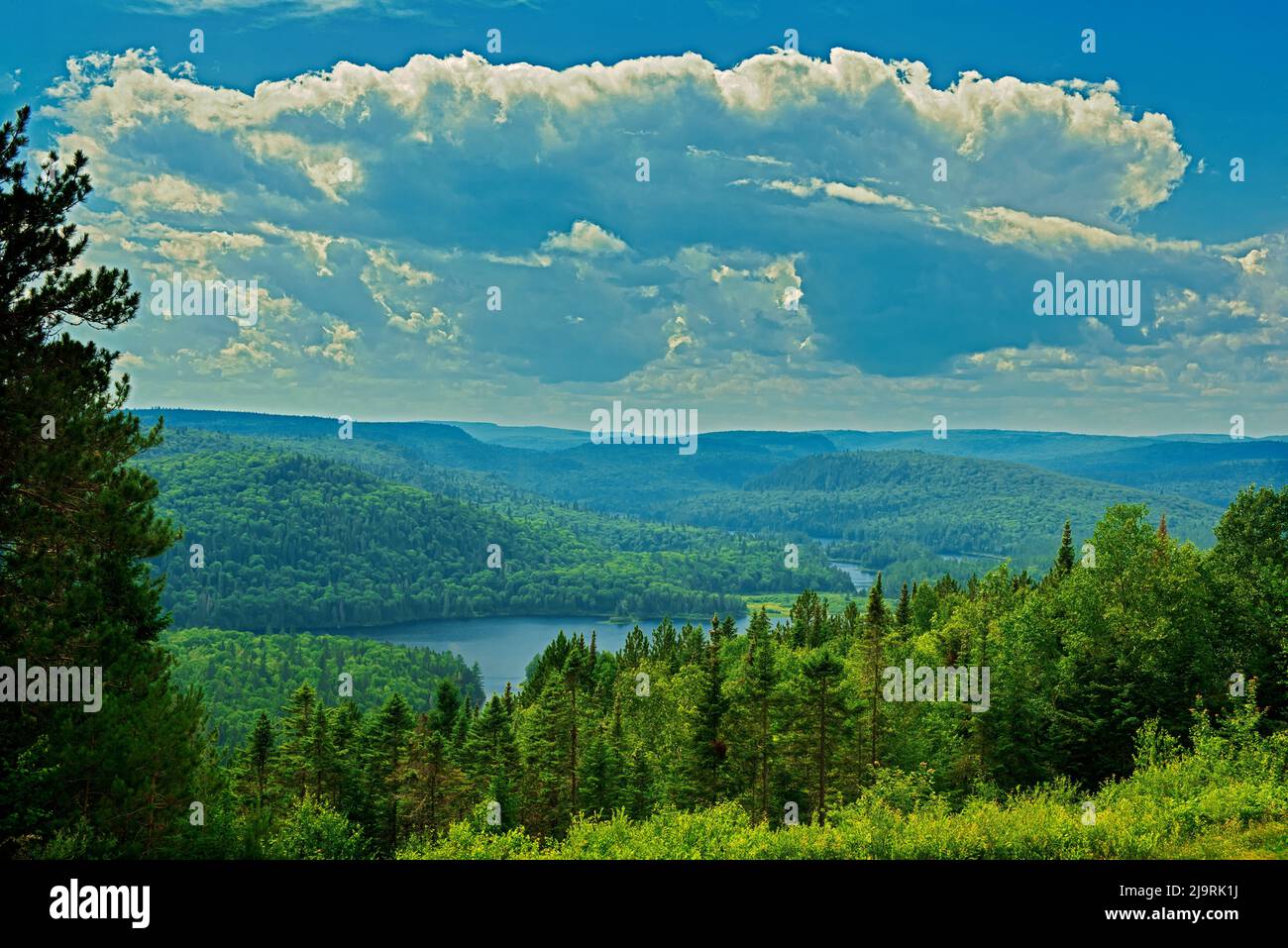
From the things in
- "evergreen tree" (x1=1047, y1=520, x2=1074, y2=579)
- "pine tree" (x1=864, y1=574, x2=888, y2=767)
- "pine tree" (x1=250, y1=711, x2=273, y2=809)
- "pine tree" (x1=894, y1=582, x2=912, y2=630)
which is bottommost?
"pine tree" (x1=250, y1=711, x2=273, y2=809)

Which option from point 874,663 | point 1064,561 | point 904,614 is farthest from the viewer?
point 904,614

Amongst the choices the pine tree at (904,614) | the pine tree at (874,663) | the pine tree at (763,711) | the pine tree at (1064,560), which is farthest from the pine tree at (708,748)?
the pine tree at (904,614)

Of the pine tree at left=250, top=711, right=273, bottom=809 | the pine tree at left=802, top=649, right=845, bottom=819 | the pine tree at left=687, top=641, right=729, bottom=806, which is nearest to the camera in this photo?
the pine tree at left=802, top=649, right=845, bottom=819

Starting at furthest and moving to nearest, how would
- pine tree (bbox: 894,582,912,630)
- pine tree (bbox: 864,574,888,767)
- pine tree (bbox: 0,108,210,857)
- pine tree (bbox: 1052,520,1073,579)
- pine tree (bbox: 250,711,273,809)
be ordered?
pine tree (bbox: 894,582,912,630) → pine tree (bbox: 1052,520,1073,579) → pine tree (bbox: 250,711,273,809) → pine tree (bbox: 864,574,888,767) → pine tree (bbox: 0,108,210,857)

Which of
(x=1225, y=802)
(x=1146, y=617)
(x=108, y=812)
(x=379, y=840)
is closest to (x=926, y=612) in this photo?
(x=1146, y=617)

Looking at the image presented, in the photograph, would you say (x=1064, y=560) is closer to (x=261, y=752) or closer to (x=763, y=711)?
(x=763, y=711)

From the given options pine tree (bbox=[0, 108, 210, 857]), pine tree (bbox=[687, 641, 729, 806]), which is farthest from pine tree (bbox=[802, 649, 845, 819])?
pine tree (bbox=[0, 108, 210, 857])

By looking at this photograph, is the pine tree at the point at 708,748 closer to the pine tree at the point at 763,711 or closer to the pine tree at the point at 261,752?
the pine tree at the point at 763,711

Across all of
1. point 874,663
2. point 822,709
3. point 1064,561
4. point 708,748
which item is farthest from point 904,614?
point 822,709

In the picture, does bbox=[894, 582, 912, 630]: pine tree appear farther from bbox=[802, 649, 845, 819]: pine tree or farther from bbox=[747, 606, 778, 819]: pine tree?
bbox=[802, 649, 845, 819]: pine tree

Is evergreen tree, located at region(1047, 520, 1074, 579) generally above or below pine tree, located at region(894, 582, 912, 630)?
above
